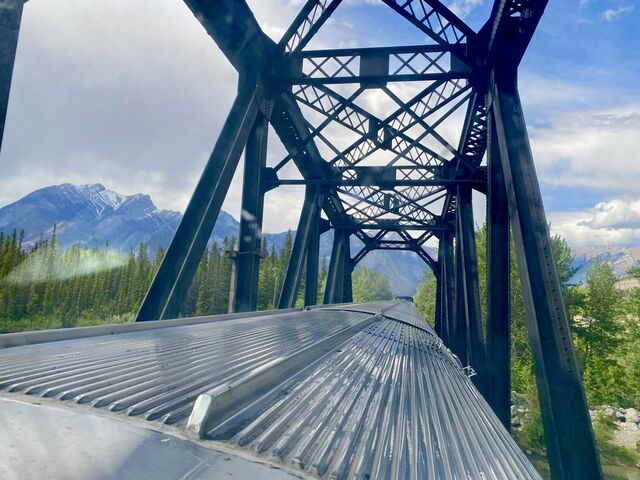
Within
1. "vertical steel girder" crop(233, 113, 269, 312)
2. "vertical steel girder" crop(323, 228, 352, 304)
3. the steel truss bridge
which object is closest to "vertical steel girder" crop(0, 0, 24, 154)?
the steel truss bridge

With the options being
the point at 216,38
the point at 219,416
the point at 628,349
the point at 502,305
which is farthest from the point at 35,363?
the point at 628,349

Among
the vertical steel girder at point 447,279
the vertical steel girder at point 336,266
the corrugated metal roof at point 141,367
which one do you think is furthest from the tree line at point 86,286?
the corrugated metal roof at point 141,367

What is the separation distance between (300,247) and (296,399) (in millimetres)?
7957

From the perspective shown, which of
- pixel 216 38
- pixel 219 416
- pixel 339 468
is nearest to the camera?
pixel 339 468

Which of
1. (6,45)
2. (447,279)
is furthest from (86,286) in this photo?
(6,45)

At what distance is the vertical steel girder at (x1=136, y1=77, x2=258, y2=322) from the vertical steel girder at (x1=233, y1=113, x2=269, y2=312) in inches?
38.7

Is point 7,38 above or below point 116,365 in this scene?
above

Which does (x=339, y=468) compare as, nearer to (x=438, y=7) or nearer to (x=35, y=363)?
(x=35, y=363)

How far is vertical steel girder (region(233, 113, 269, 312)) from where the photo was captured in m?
7.41

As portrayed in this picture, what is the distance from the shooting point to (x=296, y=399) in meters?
1.98

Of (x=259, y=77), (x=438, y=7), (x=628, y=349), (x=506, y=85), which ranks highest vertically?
(x=438, y=7)

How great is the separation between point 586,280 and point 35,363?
1742 inches

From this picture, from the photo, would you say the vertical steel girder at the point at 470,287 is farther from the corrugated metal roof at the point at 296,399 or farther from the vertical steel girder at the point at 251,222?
the corrugated metal roof at the point at 296,399

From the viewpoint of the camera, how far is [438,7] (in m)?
6.86
